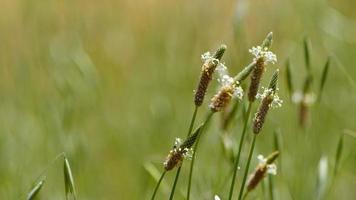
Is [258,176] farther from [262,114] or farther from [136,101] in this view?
[136,101]

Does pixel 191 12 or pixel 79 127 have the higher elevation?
pixel 191 12

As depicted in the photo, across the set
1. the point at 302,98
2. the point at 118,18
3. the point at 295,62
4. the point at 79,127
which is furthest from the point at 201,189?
the point at 118,18

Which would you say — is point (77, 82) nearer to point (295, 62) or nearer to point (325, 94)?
point (325, 94)

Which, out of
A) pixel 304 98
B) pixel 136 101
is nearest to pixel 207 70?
pixel 304 98

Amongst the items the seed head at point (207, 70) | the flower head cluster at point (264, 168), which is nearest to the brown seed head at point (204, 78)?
the seed head at point (207, 70)

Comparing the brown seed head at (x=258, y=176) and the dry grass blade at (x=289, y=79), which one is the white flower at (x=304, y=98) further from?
the brown seed head at (x=258, y=176)

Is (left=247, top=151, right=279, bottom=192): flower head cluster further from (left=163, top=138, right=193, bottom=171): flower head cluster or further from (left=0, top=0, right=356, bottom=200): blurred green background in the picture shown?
(left=0, top=0, right=356, bottom=200): blurred green background

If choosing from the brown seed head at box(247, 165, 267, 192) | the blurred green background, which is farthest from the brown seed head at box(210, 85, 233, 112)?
the blurred green background
